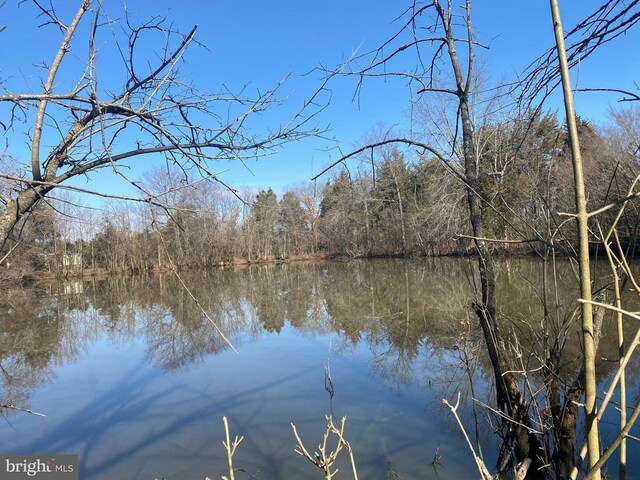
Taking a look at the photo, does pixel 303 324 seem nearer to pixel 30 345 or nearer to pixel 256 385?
pixel 256 385

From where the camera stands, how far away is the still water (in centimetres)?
416

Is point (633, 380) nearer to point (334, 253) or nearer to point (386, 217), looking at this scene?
point (386, 217)

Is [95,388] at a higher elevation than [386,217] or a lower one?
lower

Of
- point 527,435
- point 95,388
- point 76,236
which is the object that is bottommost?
point 95,388

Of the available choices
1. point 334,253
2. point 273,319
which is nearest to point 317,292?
point 273,319

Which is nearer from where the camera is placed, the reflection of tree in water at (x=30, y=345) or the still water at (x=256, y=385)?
the still water at (x=256, y=385)

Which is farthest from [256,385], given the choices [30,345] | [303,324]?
[30,345]

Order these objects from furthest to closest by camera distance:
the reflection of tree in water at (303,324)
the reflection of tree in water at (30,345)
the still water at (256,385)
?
the reflection of tree in water at (30,345) → the reflection of tree in water at (303,324) → the still water at (256,385)

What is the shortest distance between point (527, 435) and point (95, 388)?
22.2 ft

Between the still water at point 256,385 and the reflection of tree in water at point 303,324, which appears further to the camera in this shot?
the reflection of tree in water at point 303,324

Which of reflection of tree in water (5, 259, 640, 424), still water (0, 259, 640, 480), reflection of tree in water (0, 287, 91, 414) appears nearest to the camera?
still water (0, 259, 640, 480)

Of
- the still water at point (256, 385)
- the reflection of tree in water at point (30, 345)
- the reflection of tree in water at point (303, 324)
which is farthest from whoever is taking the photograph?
the reflection of tree in water at point (30, 345)

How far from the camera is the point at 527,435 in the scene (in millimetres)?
3242

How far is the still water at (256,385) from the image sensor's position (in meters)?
4.16
